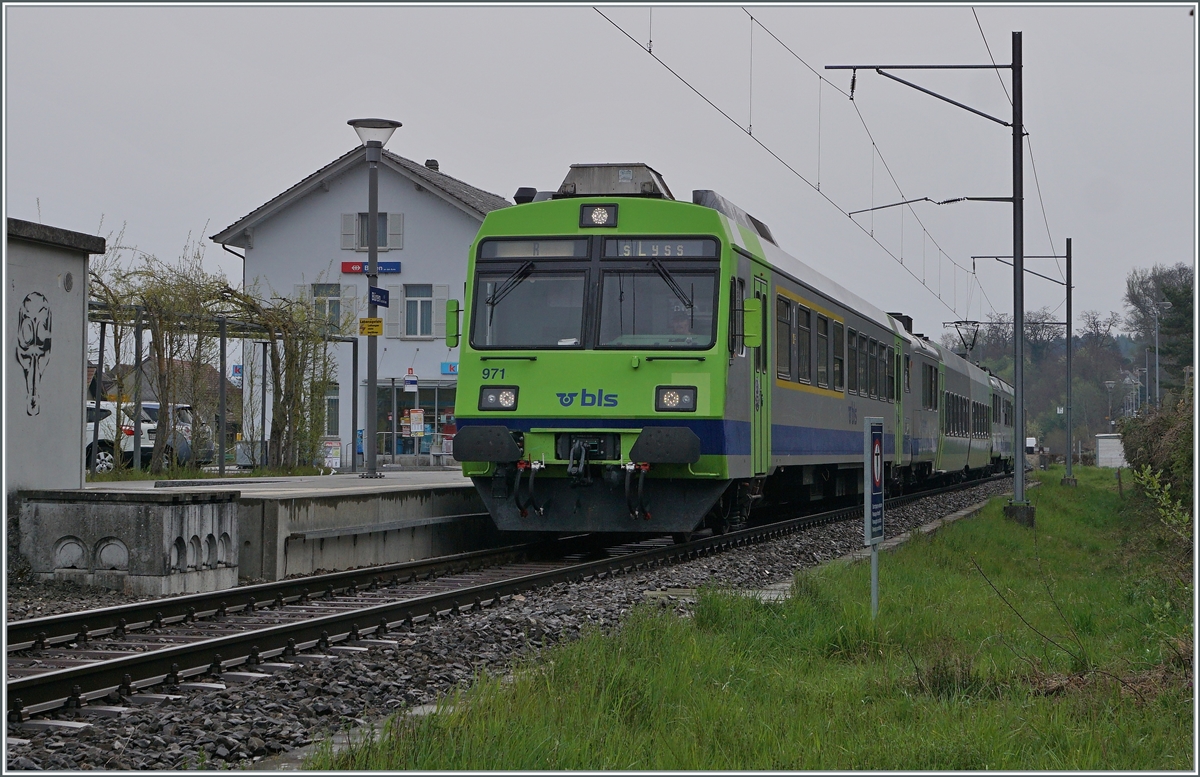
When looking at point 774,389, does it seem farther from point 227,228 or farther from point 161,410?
point 227,228

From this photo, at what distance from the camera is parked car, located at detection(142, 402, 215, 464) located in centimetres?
2237

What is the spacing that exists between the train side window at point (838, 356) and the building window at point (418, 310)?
A: 26.6 m

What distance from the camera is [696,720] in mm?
→ 5836

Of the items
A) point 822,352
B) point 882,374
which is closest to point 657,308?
point 822,352

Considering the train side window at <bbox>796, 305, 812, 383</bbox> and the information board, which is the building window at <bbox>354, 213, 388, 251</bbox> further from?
the information board

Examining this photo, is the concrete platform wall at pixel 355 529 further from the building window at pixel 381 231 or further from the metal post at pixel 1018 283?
the building window at pixel 381 231

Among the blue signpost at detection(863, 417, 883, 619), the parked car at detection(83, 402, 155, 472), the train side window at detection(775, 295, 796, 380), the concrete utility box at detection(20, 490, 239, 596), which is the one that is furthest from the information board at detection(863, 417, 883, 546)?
the parked car at detection(83, 402, 155, 472)

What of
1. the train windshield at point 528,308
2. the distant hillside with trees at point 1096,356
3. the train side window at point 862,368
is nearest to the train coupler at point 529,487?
the train windshield at point 528,308

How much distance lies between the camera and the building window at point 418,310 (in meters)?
44.3

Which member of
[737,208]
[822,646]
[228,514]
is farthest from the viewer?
[737,208]

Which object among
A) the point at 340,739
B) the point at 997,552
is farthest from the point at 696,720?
the point at 997,552

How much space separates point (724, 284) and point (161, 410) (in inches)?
474

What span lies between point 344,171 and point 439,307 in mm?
5585

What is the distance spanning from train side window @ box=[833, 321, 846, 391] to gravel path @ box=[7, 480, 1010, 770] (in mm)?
8182
